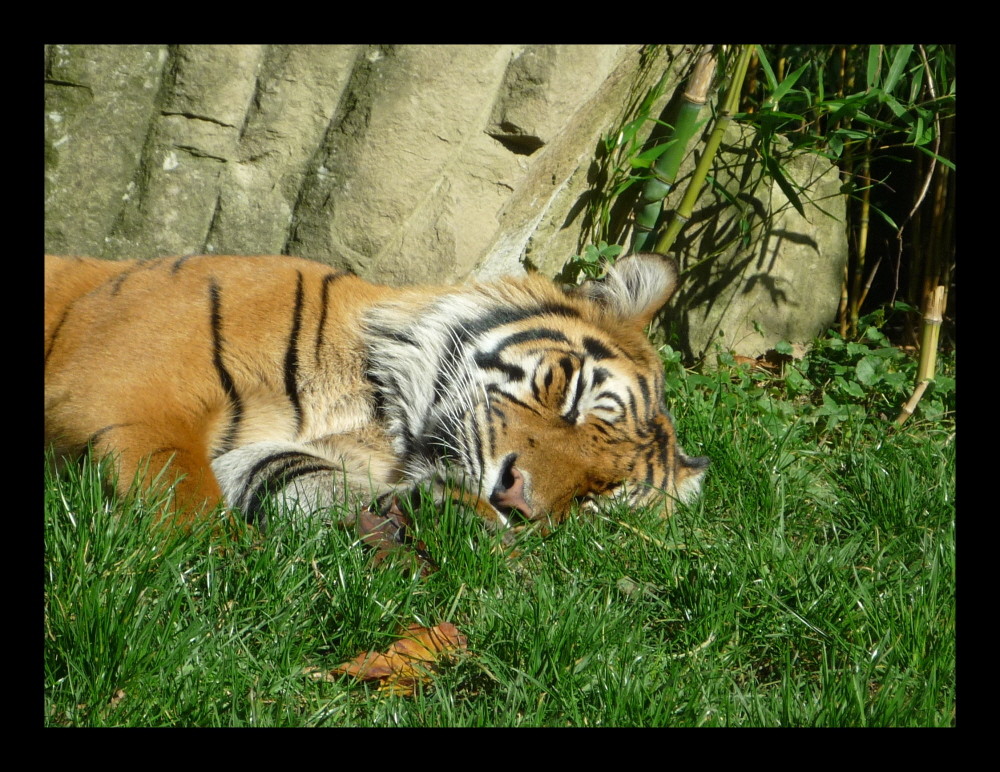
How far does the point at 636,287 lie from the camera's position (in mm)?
3273

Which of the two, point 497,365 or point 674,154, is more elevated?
point 674,154

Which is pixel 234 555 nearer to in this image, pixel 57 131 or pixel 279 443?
pixel 279 443

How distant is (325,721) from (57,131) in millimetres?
2769

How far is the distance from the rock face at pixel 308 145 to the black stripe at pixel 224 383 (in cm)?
96

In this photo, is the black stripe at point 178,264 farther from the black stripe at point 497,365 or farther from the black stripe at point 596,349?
the black stripe at point 596,349

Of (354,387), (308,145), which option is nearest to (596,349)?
(354,387)

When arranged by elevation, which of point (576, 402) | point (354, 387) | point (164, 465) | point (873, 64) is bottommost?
point (164, 465)

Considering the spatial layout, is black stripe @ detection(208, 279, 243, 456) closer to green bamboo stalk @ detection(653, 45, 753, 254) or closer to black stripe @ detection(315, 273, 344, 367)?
black stripe @ detection(315, 273, 344, 367)

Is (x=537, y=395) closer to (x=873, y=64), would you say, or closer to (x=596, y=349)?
(x=596, y=349)

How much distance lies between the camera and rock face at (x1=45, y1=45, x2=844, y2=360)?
3674mm

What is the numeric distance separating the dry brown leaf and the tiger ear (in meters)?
1.46

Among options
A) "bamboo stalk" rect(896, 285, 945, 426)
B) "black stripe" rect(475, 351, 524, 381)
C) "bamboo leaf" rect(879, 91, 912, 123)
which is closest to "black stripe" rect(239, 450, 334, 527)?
"black stripe" rect(475, 351, 524, 381)

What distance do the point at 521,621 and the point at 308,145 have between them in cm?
241

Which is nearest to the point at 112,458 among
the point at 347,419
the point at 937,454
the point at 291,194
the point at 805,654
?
the point at 347,419
